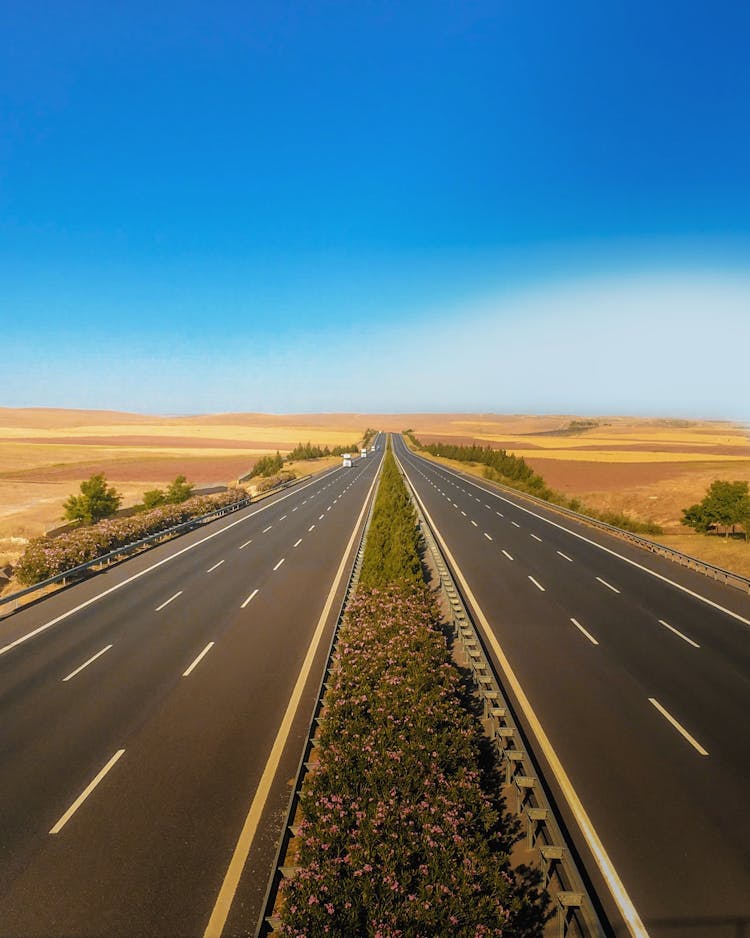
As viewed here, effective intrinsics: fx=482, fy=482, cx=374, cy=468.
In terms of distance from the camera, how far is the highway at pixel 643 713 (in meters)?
6.88

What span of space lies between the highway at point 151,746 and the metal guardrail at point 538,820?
13.0 feet

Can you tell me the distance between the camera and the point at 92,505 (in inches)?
1537

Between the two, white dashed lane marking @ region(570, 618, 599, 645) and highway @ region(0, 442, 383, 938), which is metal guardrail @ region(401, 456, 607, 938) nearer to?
highway @ region(0, 442, 383, 938)

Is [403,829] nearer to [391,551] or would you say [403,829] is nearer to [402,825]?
[402,825]

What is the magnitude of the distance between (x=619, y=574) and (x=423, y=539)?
10.0m

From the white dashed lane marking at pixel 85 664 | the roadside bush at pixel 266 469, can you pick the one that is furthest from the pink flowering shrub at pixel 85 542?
the roadside bush at pixel 266 469

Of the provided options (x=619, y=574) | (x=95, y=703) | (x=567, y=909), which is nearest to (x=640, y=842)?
(x=567, y=909)

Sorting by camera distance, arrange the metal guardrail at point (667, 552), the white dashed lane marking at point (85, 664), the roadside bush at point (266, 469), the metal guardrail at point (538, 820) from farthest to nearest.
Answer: the roadside bush at point (266, 469)
the metal guardrail at point (667, 552)
the white dashed lane marking at point (85, 664)
the metal guardrail at point (538, 820)

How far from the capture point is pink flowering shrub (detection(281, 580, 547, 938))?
527 cm

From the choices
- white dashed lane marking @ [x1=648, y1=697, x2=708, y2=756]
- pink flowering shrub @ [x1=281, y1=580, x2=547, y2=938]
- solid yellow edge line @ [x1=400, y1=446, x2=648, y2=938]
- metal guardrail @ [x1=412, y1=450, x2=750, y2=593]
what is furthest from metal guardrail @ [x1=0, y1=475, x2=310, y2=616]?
metal guardrail @ [x1=412, y1=450, x2=750, y2=593]

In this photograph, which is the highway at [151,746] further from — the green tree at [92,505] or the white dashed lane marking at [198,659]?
the green tree at [92,505]

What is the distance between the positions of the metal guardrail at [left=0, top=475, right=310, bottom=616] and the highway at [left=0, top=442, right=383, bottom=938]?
77cm

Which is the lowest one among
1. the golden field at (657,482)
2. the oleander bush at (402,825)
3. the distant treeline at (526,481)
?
the golden field at (657,482)

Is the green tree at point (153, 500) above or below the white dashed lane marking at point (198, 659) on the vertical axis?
above
